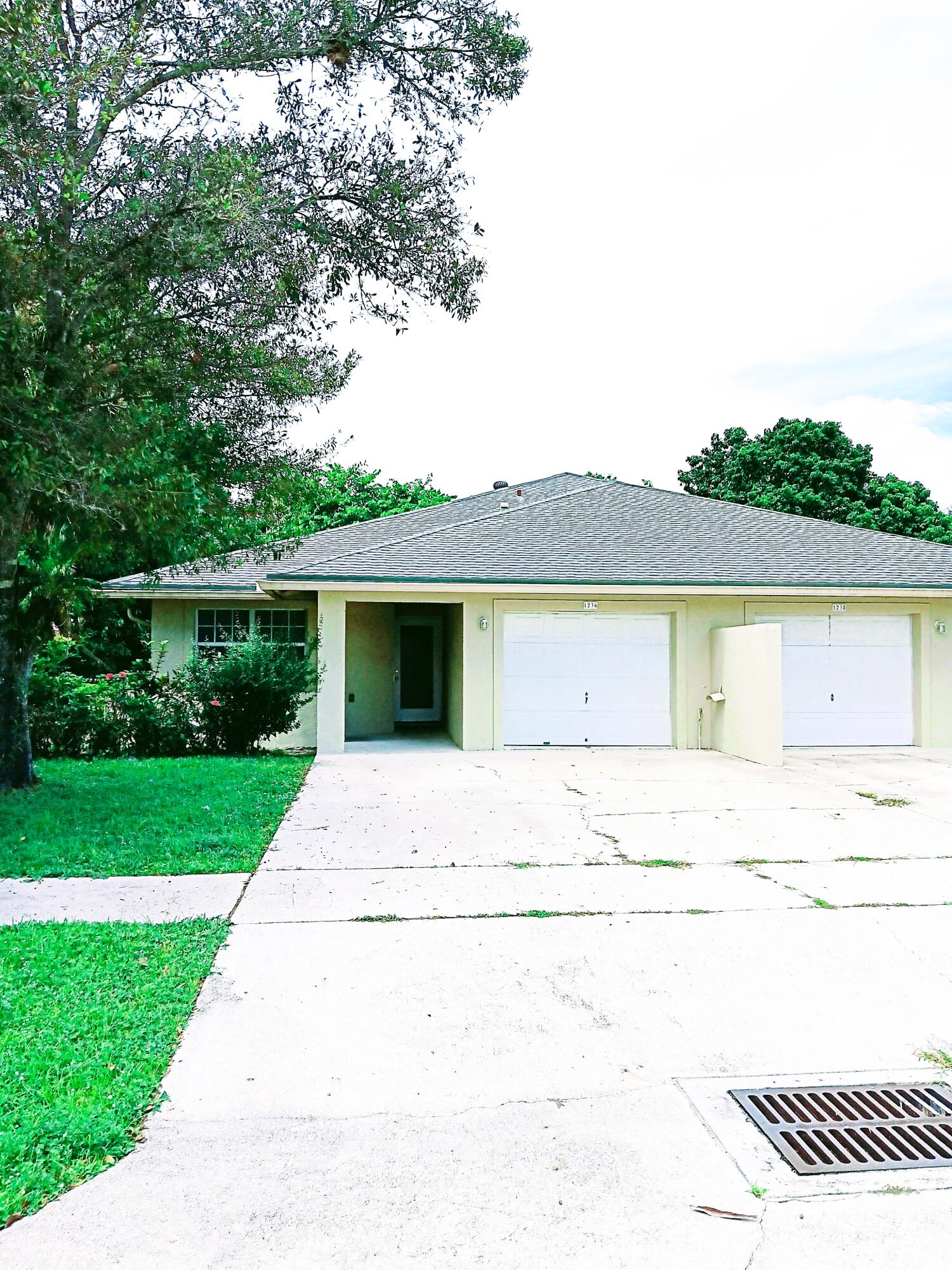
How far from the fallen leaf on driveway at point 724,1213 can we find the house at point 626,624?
35.0 feet

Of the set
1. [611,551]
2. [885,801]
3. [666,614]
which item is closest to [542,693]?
[666,614]

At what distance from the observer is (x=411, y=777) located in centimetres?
1161

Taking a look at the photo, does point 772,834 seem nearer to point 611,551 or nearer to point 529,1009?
point 529,1009

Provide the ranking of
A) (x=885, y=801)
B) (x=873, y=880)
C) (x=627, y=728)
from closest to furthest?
1. (x=873, y=880)
2. (x=885, y=801)
3. (x=627, y=728)

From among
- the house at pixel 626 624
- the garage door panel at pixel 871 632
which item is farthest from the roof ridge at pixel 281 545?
the garage door panel at pixel 871 632

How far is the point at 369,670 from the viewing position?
57.9ft

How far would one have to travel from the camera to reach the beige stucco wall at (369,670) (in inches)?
677

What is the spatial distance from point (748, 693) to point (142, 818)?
29.5ft

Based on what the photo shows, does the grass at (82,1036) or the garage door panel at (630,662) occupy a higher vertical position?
the garage door panel at (630,662)

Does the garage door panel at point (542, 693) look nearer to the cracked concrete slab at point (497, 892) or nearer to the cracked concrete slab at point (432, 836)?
the cracked concrete slab at point (432, 836)

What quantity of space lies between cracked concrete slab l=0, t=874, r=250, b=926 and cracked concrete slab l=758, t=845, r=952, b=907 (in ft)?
13.3

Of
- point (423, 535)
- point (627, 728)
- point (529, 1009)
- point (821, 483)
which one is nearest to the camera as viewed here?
point (529, 1009)

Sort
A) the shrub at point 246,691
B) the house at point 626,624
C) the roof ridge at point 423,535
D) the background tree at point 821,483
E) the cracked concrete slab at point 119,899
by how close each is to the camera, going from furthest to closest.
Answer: the background tree at point 821,483
the house at point 626,624
the roof ridge at point 423,535
the shrub at point 246,691
the cracked concrete slab at point 119,899

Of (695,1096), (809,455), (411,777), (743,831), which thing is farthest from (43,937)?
(809,455)
